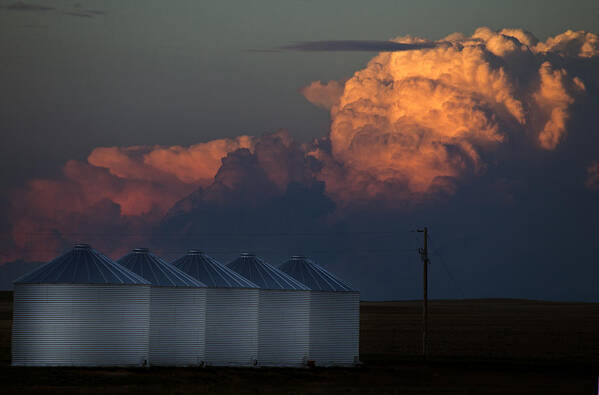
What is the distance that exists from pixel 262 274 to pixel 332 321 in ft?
21.3

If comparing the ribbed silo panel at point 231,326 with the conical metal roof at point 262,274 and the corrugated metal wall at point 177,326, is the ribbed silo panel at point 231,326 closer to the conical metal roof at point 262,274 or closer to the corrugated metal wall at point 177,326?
the corrugated metal wall at point 177,326

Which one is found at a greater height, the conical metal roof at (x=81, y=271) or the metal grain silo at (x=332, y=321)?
the conical metal roof at (x=81, y=271)

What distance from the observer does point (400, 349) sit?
95.0 m

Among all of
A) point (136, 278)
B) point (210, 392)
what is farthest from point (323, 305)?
point (210, 392)

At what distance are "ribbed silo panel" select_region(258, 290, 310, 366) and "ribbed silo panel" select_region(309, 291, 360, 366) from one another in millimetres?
656

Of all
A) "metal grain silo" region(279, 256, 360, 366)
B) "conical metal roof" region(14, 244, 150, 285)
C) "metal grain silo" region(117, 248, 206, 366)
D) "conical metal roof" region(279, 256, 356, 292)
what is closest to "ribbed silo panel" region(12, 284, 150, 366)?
"conical metal roof" region(14, 244, 150, 285)

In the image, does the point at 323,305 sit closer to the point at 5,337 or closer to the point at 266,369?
the point at 266,369

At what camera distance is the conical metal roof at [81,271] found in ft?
200

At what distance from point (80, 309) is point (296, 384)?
14.5m

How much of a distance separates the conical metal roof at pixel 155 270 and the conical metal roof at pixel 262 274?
661 centimetres

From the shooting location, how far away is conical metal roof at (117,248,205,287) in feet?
215

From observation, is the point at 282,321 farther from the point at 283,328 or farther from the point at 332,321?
the point at 332,321

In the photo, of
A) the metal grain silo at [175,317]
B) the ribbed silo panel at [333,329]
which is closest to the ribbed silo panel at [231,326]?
the metal grain silo at [175,317]

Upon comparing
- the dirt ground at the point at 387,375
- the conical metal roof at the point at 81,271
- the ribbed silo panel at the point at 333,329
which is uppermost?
the conical metal roof at the point at 81,271
